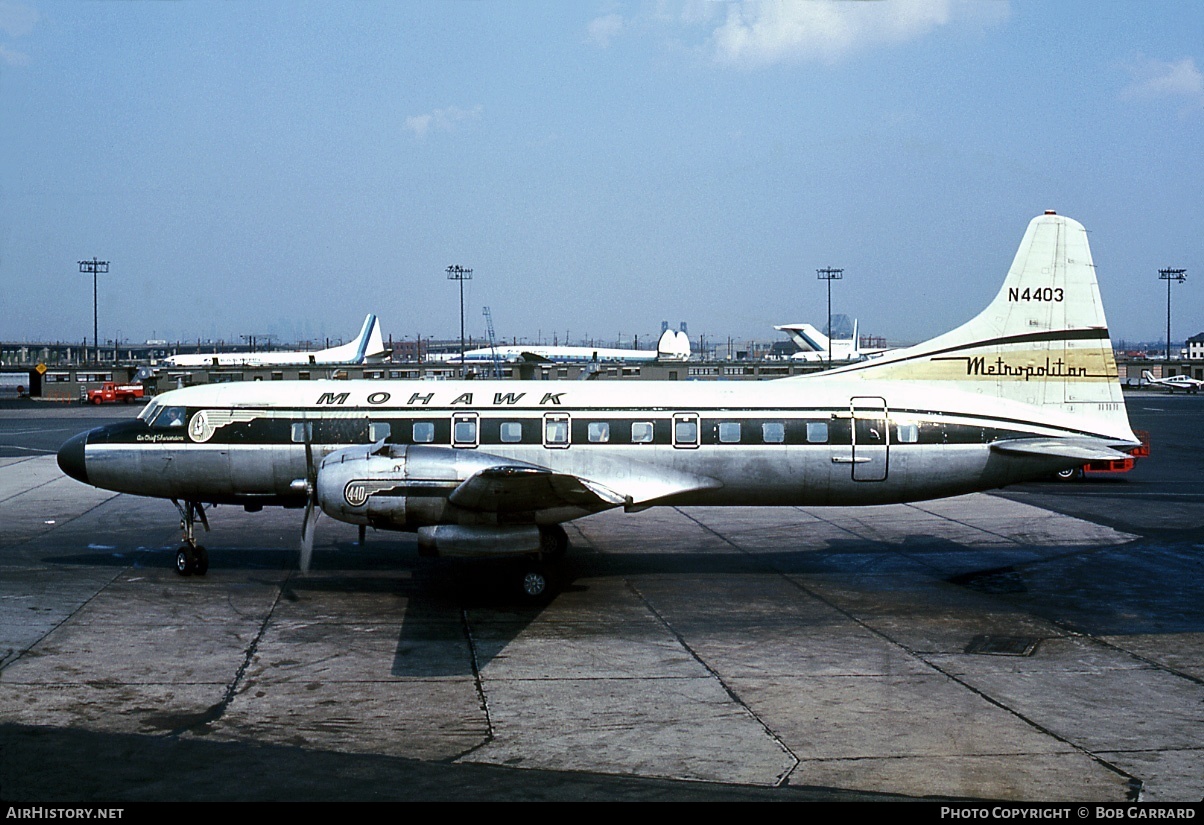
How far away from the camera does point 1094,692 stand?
13.6 meters

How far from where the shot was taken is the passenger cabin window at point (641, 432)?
20.2 metres

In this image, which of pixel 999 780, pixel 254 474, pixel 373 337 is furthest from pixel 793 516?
pixel 373 337

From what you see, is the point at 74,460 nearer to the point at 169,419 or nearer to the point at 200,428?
the point at 169,419

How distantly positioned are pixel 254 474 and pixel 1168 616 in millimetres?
16741

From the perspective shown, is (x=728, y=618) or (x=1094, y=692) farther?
(x=728, y=618)

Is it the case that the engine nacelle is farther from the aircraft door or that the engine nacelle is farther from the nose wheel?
the aircraft door

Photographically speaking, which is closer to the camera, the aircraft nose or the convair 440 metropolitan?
the convair 440 metropolitan

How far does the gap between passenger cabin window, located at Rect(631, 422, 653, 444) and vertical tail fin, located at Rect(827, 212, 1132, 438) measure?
19.2 feet

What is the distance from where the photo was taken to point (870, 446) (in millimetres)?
20109

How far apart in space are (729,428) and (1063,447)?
637cm

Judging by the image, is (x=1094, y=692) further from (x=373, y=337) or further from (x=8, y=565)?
(x=373, y=337)

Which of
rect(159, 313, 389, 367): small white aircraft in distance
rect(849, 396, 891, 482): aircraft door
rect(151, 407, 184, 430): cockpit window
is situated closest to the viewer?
rect(849, 396, 891, 482): aircraft door

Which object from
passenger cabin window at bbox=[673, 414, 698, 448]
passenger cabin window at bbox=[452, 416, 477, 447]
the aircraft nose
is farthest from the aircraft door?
the aircraft nose

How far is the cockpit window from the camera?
20.6m
